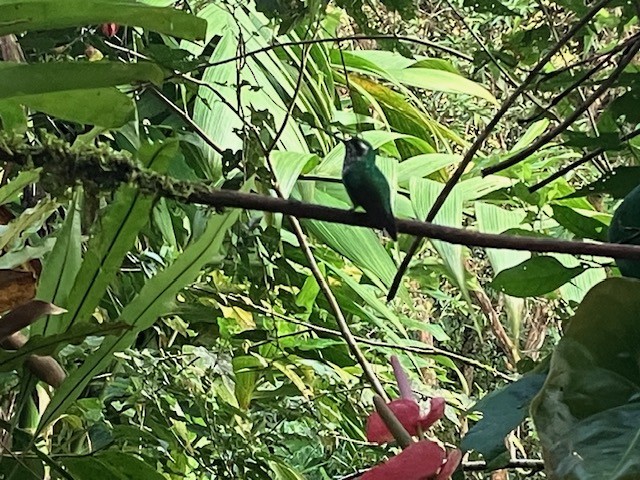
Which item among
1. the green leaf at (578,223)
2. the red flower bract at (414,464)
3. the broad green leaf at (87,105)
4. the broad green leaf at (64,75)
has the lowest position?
the red flower bract at (414,464)

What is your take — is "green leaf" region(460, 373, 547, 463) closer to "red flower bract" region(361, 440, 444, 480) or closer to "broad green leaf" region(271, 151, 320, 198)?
"red flower bract" region(361, 440, 444, 480)

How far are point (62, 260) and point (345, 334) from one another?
0.72 ft

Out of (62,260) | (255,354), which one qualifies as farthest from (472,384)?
(62,260)

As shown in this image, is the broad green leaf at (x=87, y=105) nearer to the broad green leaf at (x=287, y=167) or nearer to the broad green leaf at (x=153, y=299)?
the broad green leaf at (x=153, y=299)

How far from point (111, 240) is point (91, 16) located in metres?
0.17

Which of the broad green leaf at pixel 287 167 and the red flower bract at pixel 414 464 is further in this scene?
the broad green leaf at pixel 287 167

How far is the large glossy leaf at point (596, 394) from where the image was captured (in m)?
0.33

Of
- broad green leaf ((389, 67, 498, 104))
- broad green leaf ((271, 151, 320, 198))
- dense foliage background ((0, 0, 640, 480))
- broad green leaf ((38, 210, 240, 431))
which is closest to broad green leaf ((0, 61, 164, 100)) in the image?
dense foliage background ((0, 0, 640, 480))

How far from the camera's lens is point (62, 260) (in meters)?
0.53

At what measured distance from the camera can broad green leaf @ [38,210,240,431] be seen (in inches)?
18.3

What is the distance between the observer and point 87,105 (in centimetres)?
39

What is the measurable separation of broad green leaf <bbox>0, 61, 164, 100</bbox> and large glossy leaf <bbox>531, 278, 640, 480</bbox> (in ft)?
0.76

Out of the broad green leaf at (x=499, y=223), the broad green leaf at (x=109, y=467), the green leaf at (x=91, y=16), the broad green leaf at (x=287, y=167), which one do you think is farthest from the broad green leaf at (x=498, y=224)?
the green leaf at (x=91, y=16)

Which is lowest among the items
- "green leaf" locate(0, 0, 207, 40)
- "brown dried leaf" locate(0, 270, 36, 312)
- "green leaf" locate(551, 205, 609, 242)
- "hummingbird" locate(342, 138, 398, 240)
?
"brown dried leaf" locate(0, 270, 36, 312)
